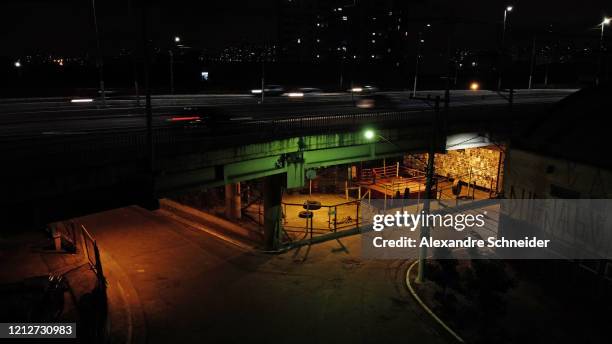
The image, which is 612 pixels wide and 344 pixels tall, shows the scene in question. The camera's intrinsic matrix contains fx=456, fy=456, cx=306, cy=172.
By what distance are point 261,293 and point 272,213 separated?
192 inches

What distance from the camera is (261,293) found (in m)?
17.5

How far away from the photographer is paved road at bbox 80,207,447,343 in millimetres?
14867

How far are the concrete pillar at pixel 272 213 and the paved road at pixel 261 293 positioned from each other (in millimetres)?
904

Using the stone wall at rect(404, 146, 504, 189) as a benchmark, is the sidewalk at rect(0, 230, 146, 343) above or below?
below

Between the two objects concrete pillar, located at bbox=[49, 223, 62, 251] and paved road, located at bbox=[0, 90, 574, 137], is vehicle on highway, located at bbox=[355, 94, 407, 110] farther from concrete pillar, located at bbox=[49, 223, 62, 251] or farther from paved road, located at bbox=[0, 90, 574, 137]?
concrete pillar, located at bbox=[49, 223, 62, 251]

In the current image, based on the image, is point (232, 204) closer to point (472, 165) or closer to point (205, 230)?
point (205, 230)

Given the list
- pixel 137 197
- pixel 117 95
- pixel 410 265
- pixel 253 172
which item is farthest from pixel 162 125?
pixel 117 95

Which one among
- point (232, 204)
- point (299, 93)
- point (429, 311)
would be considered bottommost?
point (429, 311)

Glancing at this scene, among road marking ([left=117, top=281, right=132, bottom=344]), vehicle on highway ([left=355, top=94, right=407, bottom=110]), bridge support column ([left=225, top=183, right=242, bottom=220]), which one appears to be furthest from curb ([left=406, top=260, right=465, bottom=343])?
vehicle on highway ([left=355, top=94, right=407, bottom=110])

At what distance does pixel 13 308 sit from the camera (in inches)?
579

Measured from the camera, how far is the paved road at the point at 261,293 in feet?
48.8

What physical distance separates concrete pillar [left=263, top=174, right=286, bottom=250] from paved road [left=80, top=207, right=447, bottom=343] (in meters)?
0.90

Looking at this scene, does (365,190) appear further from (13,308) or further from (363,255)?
(13,308)

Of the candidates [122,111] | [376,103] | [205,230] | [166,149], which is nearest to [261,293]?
[166,149]
